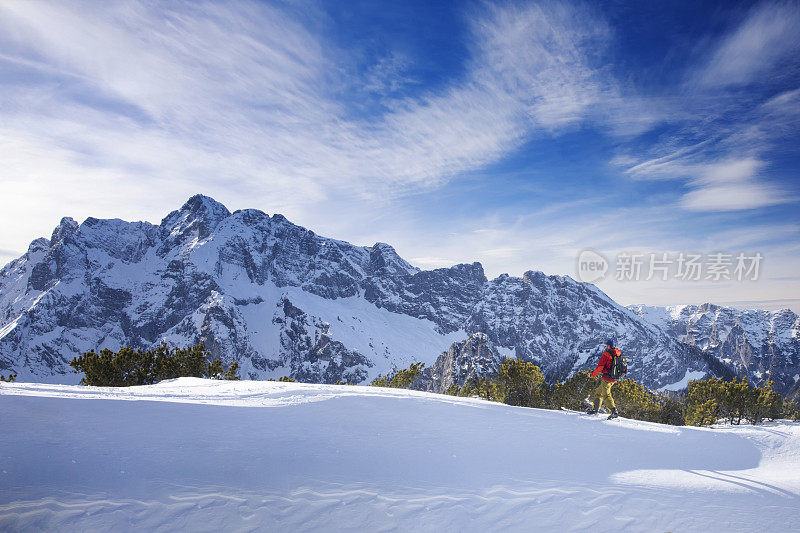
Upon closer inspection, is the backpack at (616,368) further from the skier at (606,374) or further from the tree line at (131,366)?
the tree line at (131,366)

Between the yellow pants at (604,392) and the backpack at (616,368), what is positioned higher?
the backpack at (616,368)

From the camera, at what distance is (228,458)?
840 centimetres

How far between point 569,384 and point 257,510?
36457 millimetres

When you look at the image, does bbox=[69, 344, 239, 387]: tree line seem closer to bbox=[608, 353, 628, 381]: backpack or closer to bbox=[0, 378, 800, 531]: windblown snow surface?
bbox=[0, 378, 800, 531]: windblown snow surface

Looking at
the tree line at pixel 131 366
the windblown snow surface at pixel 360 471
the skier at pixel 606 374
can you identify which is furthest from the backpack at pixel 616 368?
the tree line at pixel 131 366

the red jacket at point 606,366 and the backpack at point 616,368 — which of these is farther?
the red jacket at point 606,366

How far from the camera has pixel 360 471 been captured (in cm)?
815

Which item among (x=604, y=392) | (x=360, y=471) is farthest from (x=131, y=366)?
(x=604, y=392)

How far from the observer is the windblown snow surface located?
6.46 meters

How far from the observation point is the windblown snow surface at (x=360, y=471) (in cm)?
646

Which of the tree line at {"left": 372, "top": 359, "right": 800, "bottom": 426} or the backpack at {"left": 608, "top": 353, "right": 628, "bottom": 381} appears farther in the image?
the tree line at {"left": 372, "top": 359, "right": 800, "bottom": 426}

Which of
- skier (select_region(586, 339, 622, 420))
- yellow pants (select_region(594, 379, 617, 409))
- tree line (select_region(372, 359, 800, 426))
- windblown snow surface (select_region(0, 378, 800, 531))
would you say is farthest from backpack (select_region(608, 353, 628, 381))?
tree line (select_region(372, 359, 800, 426))

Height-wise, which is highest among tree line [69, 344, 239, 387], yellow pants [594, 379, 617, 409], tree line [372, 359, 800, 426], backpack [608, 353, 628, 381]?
backpack [608, 353, 628, 381]

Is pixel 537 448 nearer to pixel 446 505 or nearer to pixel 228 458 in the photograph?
pixel 446 505
